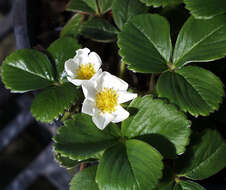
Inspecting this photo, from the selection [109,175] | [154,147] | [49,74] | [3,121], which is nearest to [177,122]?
[154,147]

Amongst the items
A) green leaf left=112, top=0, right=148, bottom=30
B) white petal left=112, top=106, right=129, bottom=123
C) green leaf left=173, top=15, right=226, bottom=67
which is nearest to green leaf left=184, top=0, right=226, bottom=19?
green leaf left=173, top=15, right=226, bottom=67

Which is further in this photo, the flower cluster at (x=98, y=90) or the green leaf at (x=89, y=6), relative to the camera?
the green leaf at (x=89, y=6)

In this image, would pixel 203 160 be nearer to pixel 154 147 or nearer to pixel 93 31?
pixel 154 147

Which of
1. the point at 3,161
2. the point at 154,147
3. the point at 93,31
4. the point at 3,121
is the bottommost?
the point at 3,161

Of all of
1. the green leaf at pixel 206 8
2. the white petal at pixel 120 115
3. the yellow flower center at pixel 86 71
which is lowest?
the white petal at pixel 120 115

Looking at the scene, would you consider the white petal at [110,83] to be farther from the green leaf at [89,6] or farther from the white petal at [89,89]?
the green leaf at [89,6]

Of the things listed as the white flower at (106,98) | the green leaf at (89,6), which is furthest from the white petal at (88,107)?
the green leaf at (89,6)

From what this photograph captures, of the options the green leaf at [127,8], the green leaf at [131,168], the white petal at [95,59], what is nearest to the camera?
the green leaf at [131,168]
